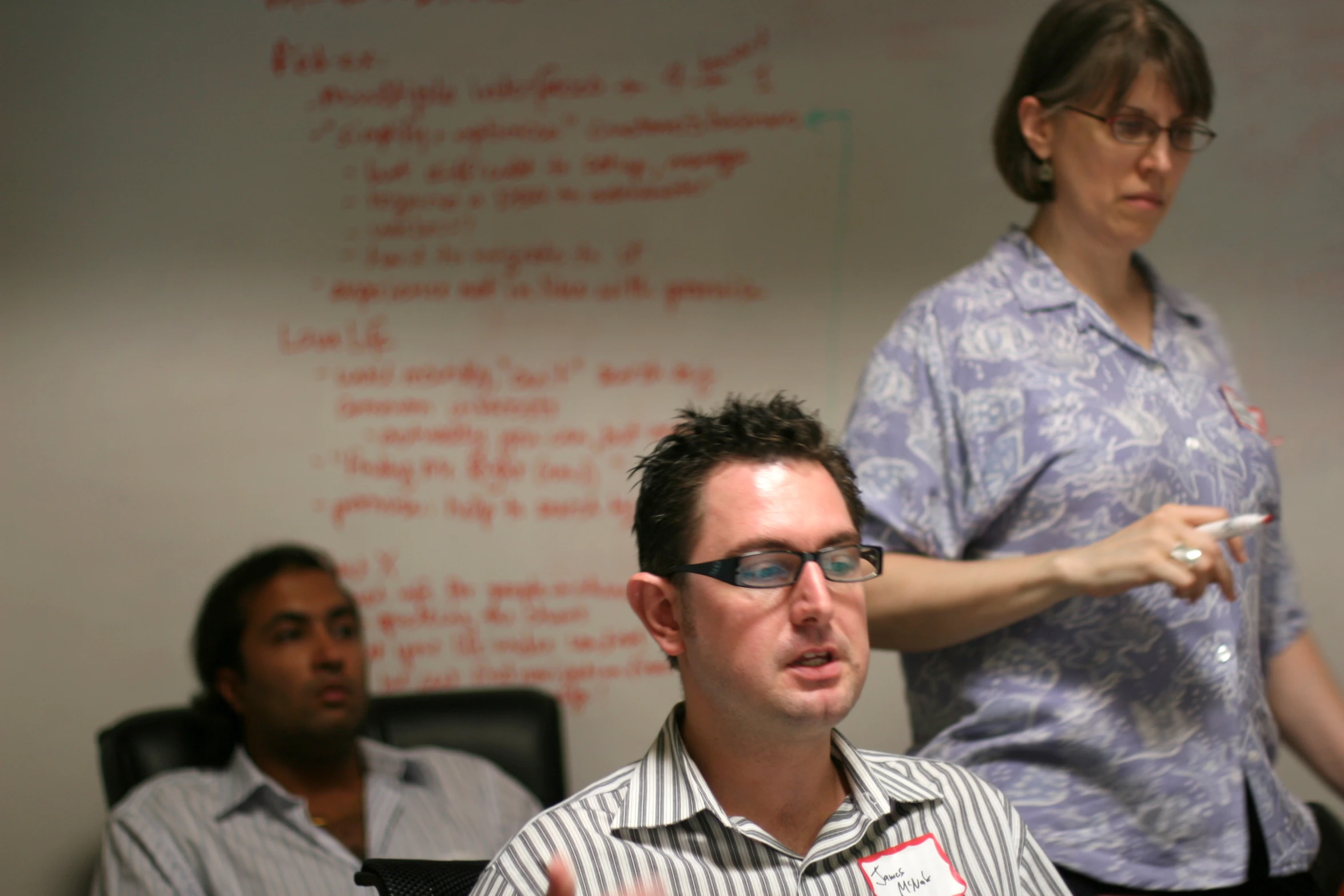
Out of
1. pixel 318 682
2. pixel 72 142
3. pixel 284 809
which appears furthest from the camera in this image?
pixel 72 142

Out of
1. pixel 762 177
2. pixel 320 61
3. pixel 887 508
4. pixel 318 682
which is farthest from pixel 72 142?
pixel 887 508

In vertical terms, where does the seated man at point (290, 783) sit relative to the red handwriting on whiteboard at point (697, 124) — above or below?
below

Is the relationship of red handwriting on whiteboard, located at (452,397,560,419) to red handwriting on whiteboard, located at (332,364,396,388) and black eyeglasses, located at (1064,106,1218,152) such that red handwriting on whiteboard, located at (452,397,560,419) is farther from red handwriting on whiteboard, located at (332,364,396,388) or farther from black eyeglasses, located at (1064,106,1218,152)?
black eyeglasses, located at (1064,106,1218,152)

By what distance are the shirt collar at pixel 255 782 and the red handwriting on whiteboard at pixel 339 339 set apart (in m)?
0.93

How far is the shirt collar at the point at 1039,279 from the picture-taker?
1.51m

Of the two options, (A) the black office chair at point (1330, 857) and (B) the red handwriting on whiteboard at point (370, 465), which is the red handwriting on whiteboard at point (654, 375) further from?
(A) the black office chair at point (1330, 857)

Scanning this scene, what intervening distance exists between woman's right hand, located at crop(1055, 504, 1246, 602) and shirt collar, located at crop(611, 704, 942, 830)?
0.31 m

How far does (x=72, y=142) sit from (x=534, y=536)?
1.41 meters

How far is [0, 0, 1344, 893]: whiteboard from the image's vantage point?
2.57m

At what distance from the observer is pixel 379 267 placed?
2646mm

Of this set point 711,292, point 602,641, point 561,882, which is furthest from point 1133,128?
point 602,641

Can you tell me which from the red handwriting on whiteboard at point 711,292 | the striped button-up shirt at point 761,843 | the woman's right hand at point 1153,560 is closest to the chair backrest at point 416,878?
the striped button-up shirt at point 761,843

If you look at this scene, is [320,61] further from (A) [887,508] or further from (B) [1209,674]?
(B) [1209,674]

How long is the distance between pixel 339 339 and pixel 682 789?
1.80 m
